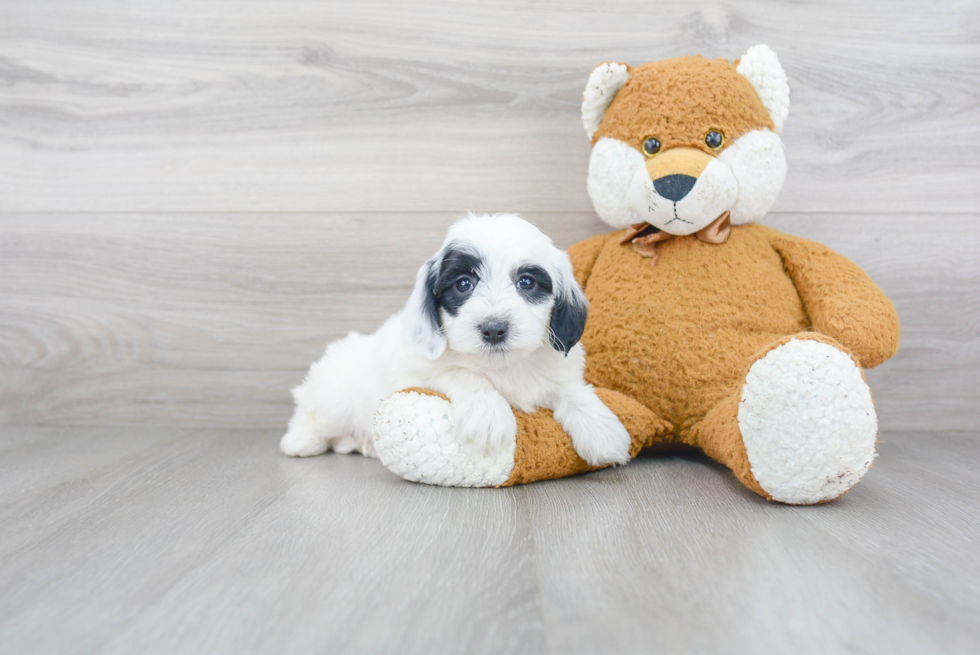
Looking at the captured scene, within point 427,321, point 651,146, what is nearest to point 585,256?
point 651,146

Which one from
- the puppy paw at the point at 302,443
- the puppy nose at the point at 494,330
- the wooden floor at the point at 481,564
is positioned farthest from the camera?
the puppy paw at the point at 302,443

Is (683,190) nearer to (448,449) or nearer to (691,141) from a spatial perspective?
(691,141)

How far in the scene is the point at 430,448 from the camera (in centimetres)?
108

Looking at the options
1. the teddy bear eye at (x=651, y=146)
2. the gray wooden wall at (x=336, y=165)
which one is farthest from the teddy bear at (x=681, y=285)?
the gray wooden wall at (x=336, y=165)

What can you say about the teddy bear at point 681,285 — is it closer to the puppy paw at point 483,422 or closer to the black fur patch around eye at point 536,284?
the puppy paw at point 483,422

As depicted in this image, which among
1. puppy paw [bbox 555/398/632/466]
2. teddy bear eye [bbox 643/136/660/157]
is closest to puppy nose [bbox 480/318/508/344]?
puppy paw [bbox 555/398/632/466]

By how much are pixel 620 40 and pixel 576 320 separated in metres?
0.83

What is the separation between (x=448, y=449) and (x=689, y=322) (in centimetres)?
52

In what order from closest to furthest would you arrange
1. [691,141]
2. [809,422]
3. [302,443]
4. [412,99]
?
[809,422], [691,141], [302,443], [412,99]

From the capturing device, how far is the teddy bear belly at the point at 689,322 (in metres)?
1.25

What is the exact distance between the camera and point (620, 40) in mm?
1603

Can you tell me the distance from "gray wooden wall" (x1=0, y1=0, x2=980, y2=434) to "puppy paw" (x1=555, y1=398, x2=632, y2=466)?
58 centimetres

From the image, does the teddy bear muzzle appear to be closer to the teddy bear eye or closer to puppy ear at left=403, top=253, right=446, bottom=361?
the teddy bear eye

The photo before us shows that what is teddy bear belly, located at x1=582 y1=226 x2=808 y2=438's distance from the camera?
4.09ft
